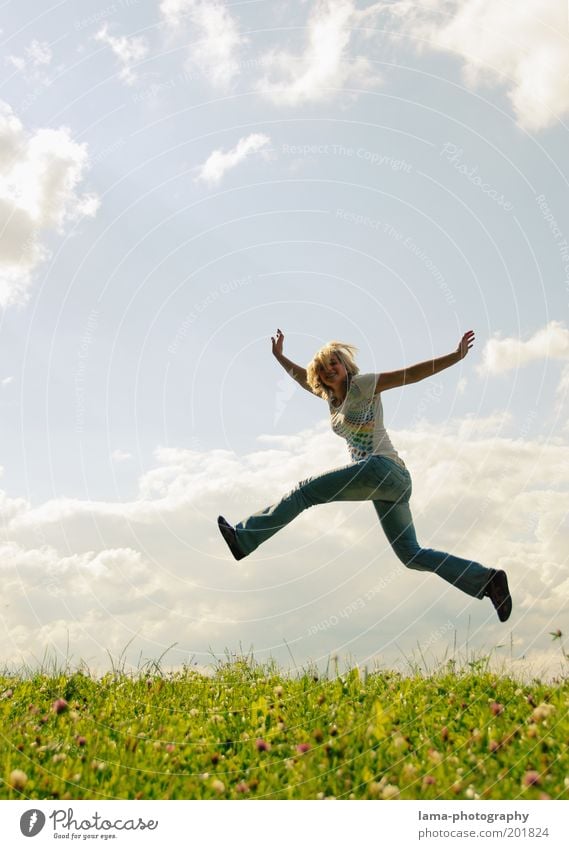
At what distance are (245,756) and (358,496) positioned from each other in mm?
3769

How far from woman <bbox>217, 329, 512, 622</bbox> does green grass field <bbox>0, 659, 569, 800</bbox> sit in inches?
58.2

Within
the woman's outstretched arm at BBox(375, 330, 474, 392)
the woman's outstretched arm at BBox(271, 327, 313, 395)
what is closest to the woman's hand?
the woman's outstretched arm at BBox(375, 330, 474, 392)

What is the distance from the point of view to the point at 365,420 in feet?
30.8

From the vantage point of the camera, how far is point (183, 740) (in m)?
6.80

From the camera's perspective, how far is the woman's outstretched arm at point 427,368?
28.6 ft

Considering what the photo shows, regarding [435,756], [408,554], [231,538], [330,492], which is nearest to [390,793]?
[435,756]

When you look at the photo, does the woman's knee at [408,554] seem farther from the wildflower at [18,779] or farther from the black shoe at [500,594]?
the wildflower at [18,779]

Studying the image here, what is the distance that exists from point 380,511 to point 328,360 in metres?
2.12

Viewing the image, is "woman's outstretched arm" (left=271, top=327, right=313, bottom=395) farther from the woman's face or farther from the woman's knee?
the woman's knee

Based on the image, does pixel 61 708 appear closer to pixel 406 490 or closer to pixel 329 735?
pixel 329 735

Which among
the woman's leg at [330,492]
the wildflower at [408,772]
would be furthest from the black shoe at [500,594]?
the wildflower at [408,772]

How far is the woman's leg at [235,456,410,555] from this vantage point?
9.08 metres
